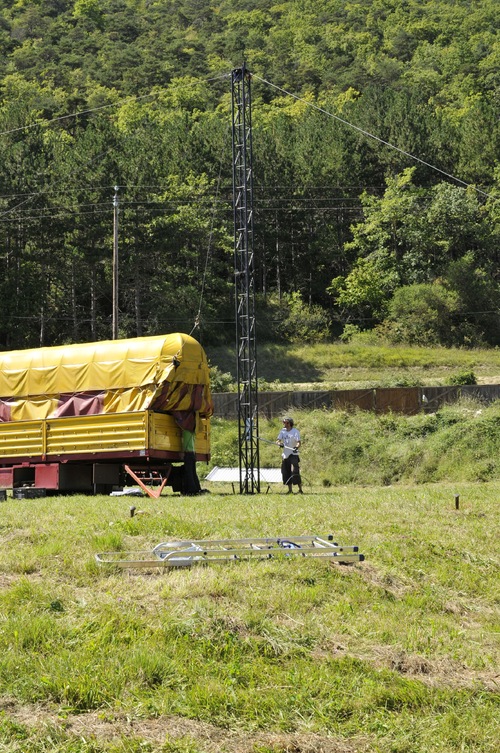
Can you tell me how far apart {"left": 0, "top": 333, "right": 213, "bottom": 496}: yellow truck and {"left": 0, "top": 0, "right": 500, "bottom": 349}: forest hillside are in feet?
78.4

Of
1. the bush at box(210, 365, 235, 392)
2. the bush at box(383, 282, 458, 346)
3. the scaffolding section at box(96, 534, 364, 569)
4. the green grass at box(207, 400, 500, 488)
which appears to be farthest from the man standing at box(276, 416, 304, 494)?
the bush at box(383, 282, 458, 346)

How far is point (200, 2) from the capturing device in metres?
196

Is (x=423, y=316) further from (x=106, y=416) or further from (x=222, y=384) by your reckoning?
(x=106, y=416)

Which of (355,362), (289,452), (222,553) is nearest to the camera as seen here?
(222,553)

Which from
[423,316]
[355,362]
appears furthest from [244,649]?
[423,316]

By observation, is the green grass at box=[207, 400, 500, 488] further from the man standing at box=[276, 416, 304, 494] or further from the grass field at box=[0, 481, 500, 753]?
the grass field at box=[0, 481, 500, 753]

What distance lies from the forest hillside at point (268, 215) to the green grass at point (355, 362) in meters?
2.98

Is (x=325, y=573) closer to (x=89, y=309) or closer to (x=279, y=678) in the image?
(x=279, y=678)

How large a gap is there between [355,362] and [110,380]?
45.6 m

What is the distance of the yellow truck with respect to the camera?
75.0 feet

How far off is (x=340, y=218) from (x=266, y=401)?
41.6 metres

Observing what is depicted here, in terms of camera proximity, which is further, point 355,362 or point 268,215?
point 268,215

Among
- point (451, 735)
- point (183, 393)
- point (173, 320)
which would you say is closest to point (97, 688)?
point (451, 735)

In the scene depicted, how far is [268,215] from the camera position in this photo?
255 feet
